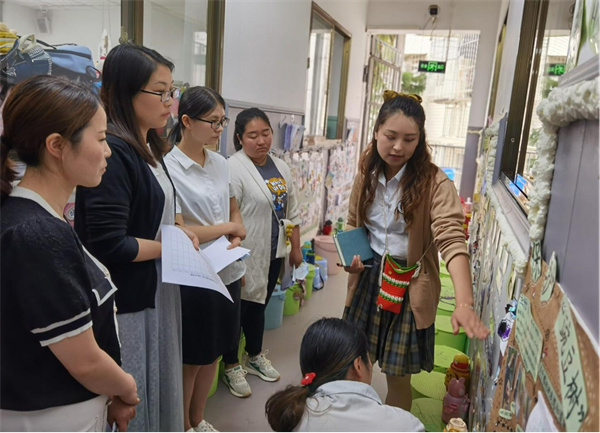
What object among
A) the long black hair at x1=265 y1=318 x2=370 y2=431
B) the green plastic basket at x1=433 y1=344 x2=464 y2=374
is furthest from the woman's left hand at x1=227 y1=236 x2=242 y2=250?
the green plastic basket at x1=433 y1=344 x2=464 y2=374

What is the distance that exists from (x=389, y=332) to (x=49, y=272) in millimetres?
1189

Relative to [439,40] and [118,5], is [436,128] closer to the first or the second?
[439,40]

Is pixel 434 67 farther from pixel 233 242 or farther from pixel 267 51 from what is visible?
pixel 233 242

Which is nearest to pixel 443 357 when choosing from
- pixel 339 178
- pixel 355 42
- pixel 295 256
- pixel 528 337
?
pixel 295 256

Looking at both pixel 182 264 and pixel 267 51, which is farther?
pixel 267 51

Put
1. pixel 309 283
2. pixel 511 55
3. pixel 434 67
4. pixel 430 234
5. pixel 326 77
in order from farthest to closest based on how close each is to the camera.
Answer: pixel 434 67, pixel 326 77, pixel 309 283, pixel 511 55, pixel 430 234

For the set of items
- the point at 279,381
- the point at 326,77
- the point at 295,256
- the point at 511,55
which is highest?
the point at 326,77

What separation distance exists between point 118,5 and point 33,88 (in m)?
1.16

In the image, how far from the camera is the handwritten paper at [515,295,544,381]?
0.65m

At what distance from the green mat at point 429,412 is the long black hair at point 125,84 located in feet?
5.30

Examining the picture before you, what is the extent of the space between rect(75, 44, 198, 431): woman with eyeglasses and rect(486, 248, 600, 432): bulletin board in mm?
929

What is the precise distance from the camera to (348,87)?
4961 millimetres

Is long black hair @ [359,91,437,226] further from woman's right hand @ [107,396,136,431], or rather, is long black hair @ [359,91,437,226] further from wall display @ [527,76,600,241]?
woman's right hand @ [107,396,136,431]

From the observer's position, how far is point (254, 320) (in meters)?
2.36
